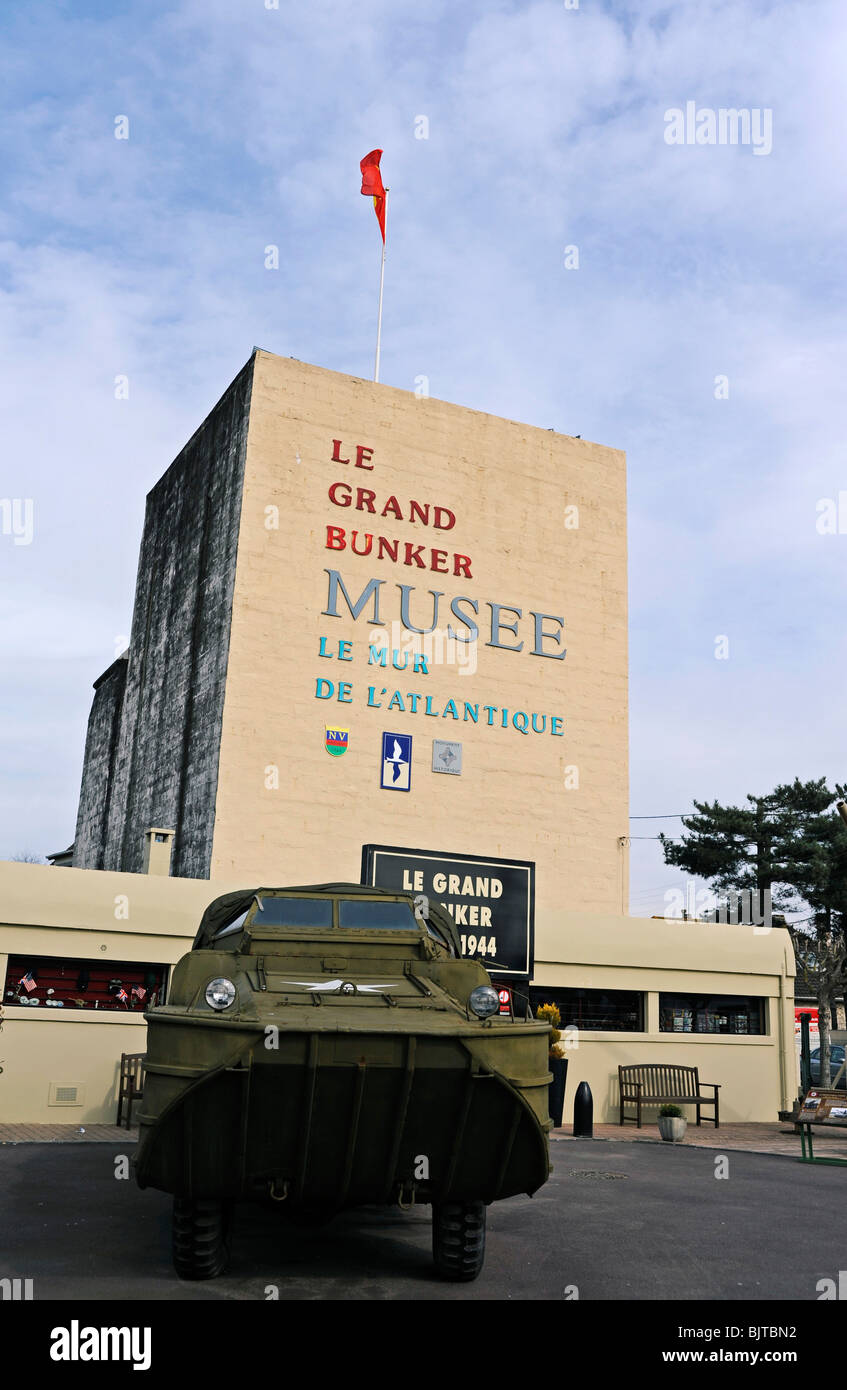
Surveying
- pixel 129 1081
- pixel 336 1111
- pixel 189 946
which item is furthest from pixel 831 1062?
pixel 336 1111

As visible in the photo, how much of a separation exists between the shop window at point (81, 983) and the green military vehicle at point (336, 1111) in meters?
11.6

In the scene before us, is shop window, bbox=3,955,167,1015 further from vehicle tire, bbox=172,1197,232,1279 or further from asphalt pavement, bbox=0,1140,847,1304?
vehicle tire, bbox=172,1197,232,1279

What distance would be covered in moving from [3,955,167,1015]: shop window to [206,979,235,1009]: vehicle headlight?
11.6 metres

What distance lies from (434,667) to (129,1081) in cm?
1305

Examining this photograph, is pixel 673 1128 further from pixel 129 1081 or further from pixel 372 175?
pixel 372 175

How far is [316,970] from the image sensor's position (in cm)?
828

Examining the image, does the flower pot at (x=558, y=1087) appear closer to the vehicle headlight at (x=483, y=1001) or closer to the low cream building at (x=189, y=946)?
the low cream building at (x=189, y=946)

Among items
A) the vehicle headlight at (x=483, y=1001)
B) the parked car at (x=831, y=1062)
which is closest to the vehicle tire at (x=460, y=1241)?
the vehicle headlight at (x=483, y=1001)

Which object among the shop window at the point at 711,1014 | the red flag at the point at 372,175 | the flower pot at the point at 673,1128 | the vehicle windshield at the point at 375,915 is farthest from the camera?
the red flag at the point at 372,175

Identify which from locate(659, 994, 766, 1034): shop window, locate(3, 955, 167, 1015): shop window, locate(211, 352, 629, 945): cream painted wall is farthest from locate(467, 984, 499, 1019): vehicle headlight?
locate(211, 352, 629, 945): cream painted wall

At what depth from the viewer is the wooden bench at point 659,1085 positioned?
829 inches

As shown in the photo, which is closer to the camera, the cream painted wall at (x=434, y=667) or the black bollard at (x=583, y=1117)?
the black bollard at (x=583, y=1117)

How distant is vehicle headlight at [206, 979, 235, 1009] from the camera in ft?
22.5
